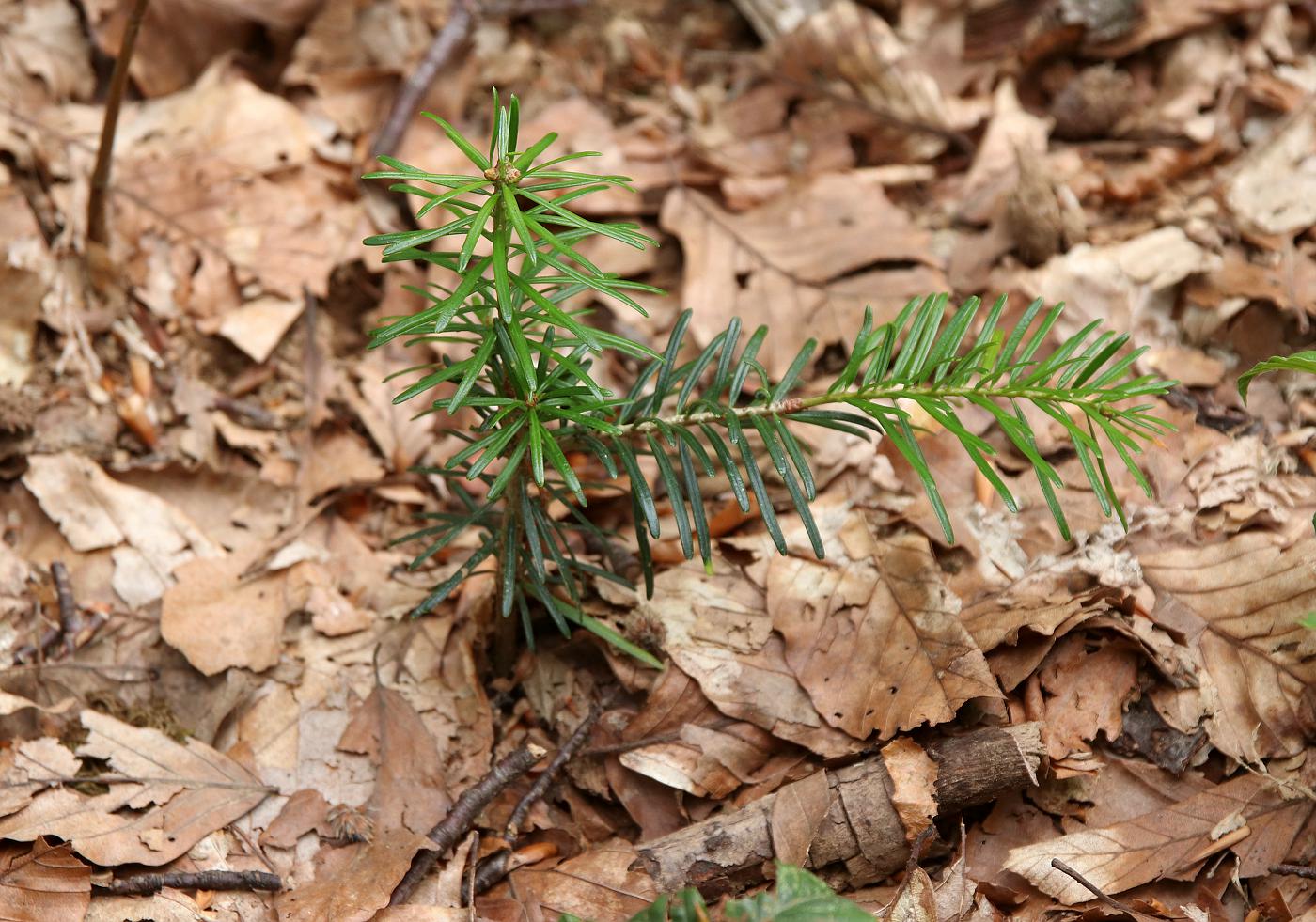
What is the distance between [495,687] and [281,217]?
175cm

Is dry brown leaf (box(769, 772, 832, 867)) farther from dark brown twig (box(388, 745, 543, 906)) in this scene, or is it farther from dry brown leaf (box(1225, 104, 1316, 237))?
dry brown leaf (box(1225, 104, 1316, 237))

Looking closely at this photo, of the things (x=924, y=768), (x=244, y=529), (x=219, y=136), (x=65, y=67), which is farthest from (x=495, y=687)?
(x=65, y=67)

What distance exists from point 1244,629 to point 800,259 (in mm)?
1657

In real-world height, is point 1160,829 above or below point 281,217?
below

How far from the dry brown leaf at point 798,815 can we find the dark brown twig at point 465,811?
56cm

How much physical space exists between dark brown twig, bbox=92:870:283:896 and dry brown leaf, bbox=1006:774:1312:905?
4.96 feet

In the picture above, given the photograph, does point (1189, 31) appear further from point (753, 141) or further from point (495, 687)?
point (495, 687)

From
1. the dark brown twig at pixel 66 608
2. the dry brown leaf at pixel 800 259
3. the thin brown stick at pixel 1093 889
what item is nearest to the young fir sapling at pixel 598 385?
the thin brown stick at pixel 1093 889

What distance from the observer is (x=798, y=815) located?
6.80 feet

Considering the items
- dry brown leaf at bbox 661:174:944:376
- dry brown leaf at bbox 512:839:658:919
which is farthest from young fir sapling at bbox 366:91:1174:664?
dry brown leaf at bbox 661:174:944:376

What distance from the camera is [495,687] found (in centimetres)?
254

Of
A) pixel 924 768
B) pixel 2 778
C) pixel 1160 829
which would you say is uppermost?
pixel 2 778

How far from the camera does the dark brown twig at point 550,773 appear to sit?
223cm

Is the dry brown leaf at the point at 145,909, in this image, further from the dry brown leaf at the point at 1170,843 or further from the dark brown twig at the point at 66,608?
the dry brown leaf at the point at 1170,843
